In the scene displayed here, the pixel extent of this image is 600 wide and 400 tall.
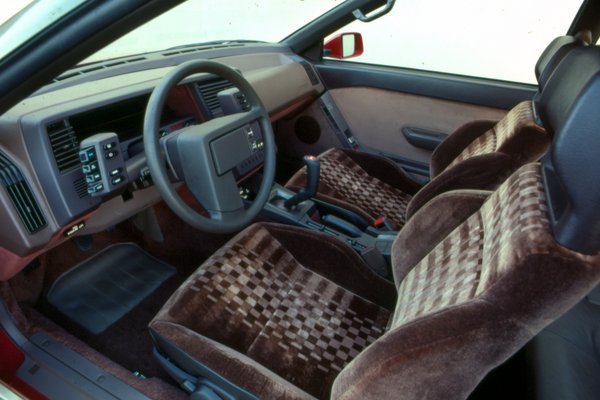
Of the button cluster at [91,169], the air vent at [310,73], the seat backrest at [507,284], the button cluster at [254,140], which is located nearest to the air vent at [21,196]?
the button cluster at [91,169]

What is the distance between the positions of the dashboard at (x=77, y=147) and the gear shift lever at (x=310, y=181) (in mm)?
363

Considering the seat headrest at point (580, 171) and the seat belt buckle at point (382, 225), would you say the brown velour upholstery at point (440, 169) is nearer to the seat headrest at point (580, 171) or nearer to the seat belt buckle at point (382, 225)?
the seat belt buckle at point (382, 225)

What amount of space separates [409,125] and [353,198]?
562 millimetres

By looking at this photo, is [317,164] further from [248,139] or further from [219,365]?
[219,365]

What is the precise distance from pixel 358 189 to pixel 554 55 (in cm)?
97

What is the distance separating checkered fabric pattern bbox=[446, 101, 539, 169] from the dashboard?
2.59ft

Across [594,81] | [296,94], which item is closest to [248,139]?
[594,81]

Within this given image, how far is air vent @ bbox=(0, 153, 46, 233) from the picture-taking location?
1126mm

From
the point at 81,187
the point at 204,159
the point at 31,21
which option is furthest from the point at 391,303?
the point at 31,21

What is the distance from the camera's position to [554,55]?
1459mm

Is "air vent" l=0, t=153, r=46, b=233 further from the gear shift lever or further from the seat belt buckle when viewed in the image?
the seat belt buckle

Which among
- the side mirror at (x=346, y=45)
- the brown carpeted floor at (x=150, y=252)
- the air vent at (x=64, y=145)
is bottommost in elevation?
the brown carpeted floor at (x=150, y=252)

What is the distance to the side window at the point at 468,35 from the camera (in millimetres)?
2395

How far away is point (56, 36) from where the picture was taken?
2.39ft
